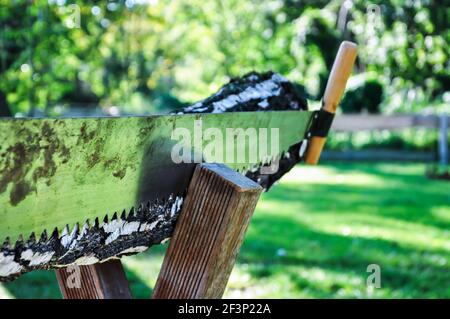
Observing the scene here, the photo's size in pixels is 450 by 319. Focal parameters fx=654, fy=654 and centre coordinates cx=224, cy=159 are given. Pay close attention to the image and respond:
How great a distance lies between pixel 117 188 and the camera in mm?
1396

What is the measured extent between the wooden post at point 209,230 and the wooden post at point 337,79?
0.64m

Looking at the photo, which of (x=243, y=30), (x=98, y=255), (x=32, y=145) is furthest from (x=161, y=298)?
(x=243, y=30)

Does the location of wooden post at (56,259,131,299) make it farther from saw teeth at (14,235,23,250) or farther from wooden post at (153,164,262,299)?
saw teeth at (14,235,23,250)

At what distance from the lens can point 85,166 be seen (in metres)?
1.30

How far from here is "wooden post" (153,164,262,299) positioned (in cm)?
151

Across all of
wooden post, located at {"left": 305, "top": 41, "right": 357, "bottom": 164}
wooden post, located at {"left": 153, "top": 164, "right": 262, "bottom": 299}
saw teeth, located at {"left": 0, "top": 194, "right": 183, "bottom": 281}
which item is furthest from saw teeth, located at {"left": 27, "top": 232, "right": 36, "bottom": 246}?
wooden post, located at {"left": 305, "top": 41, "right": 357, "bottom": 164}

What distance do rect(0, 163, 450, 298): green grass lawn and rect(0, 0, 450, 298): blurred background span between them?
0.04ft

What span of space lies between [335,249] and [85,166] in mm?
3719

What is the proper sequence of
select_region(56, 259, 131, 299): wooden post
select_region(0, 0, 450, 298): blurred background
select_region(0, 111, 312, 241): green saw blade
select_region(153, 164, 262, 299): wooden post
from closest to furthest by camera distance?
1. select_region(0, 111, 312, 241): green saw blade
2. select_region(153, 164, 262, 299): wooden post
3. select_region(56, 259, 131, 299): wooden post
4. select_region(0, 0, 450, 298): blurred background

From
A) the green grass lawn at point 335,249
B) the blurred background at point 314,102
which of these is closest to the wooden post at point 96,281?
the blurred background at point 314,102

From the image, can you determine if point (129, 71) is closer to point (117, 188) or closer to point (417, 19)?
point (417, 19)

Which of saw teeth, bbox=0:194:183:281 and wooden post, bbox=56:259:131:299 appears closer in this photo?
saw teeth, bbox=0:194:183:281

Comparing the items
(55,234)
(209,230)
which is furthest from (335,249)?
(55,234)

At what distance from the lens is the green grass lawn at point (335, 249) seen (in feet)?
12.7
